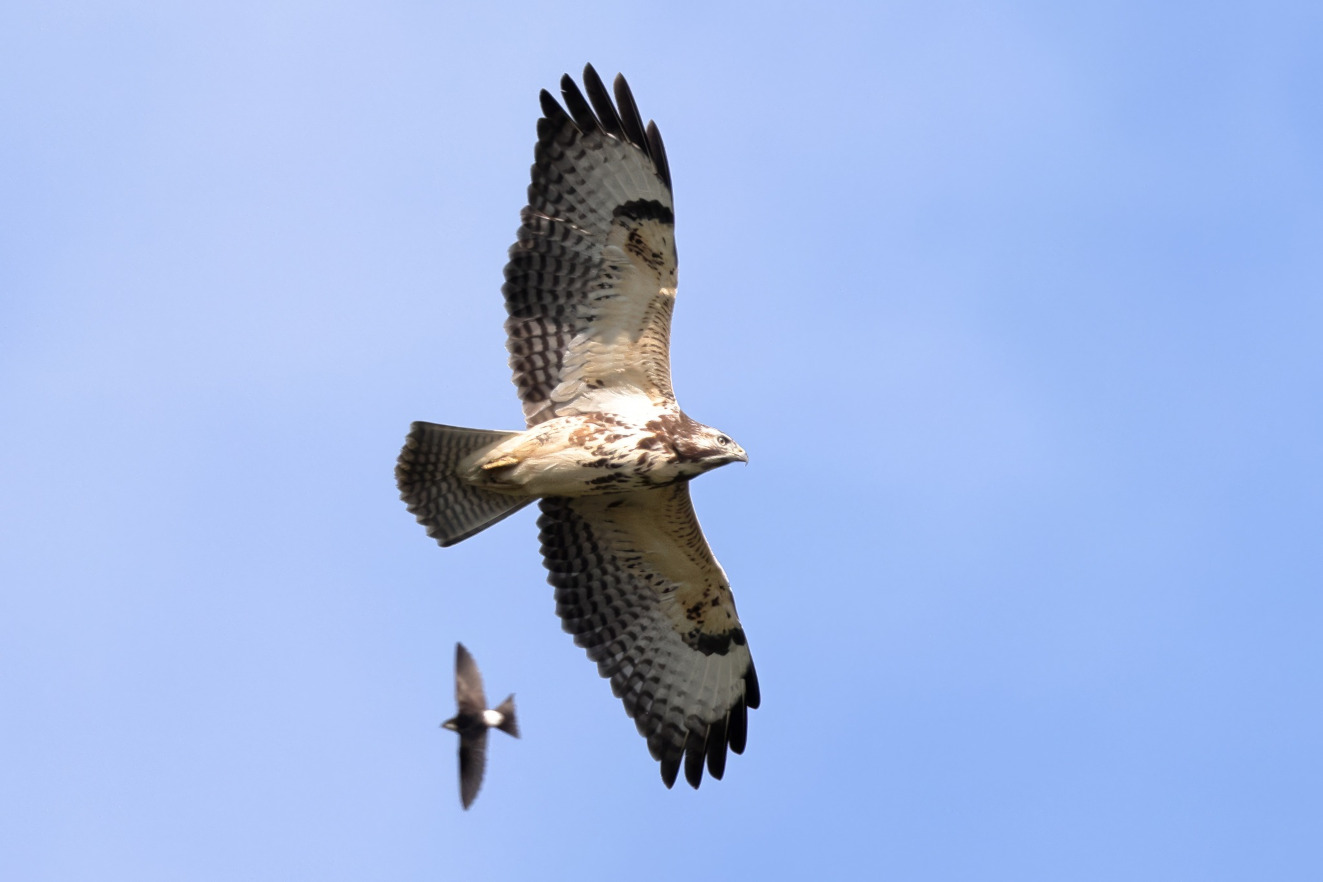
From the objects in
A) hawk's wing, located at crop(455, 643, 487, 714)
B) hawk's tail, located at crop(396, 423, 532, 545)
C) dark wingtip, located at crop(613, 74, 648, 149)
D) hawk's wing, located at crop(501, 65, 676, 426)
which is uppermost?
dark wingtip, located at crop(613, 74, 648, 149)

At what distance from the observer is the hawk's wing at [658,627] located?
38.7ft

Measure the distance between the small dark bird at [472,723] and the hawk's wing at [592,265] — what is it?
1.89m

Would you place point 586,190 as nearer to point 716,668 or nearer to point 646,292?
point 646,292

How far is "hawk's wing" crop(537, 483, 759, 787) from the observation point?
11.8m

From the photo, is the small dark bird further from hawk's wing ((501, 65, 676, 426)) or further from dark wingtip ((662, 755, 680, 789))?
hawk's wing ((501, 65, 676, 426))

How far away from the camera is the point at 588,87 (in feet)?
37.1

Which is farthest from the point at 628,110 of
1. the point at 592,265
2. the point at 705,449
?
the point at 705,449

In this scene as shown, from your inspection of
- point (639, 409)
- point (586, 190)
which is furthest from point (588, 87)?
point (639, 409)

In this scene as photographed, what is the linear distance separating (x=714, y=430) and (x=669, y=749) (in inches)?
95.6

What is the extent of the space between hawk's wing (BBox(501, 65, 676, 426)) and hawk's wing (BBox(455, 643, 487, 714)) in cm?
182

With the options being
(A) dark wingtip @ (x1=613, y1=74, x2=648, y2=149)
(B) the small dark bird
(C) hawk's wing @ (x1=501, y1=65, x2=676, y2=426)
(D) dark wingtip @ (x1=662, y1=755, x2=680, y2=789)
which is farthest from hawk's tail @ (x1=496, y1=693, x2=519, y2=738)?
(A) dark wingtip @ (x1=613, y1=74, x2=648, y2=149)

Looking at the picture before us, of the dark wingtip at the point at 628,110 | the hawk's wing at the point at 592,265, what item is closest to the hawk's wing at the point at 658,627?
the hawk's wing at the point at 592,265

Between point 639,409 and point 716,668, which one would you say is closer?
point 639,409

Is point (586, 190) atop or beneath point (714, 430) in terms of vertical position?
atop
